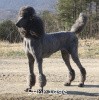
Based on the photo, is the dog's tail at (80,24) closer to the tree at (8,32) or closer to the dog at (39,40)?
the dog at (39,40)

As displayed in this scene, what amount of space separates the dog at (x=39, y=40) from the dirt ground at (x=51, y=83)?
0.32 metres

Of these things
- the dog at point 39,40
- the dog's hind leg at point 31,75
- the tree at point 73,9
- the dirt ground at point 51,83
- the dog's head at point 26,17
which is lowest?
the tree at point 73,9

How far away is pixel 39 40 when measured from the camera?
9.73 m

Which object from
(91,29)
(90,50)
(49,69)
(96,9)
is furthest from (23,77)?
(96,9)

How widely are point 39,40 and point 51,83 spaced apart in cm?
189

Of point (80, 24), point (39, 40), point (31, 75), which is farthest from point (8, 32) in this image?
point (39, 40)

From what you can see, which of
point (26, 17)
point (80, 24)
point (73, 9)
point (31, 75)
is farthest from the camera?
point (73, 9)

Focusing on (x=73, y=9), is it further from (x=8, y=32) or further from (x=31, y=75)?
(x=31, y=75)

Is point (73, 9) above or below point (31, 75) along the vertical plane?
below

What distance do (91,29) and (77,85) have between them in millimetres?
18495

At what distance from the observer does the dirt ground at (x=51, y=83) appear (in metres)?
9.78

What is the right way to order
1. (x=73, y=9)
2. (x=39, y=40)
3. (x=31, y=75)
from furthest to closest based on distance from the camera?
1. (x=73, y=9)
2. (x=31, y=75)
3. (x=39, y=40)

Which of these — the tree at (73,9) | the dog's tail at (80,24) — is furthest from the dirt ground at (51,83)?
the tree at (73,9)

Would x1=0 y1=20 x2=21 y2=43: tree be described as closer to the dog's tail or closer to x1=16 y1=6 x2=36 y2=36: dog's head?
the dog's tail
